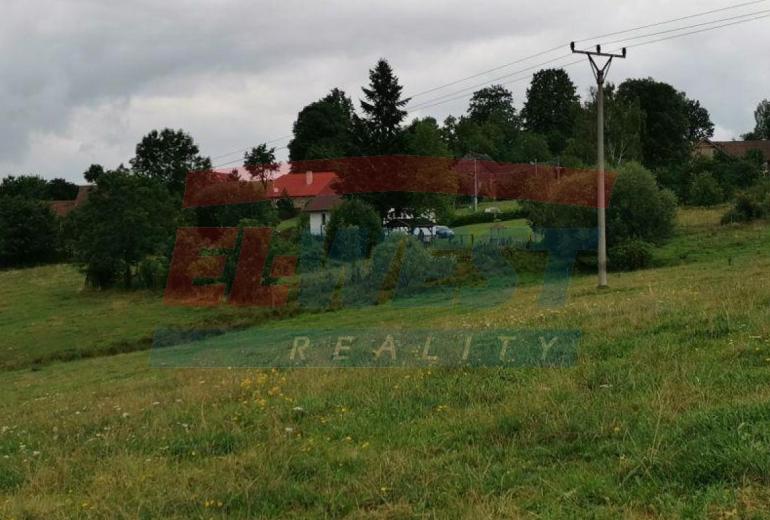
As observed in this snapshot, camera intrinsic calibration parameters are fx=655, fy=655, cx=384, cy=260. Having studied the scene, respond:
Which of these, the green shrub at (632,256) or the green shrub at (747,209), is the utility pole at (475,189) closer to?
the green shrub at (747,209)

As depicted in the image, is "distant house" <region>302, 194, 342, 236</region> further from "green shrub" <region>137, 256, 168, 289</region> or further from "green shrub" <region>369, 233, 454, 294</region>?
"green shrub" <region>369, 233, 454, 294</region>

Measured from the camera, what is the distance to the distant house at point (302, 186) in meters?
63.8

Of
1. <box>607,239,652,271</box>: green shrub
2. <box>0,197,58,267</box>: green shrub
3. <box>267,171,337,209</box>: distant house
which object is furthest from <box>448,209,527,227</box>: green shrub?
<box>0,197,58,267</box>: green shrub

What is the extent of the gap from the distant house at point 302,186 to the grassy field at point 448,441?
54.9 metres

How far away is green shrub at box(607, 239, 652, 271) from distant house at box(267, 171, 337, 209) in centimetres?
3223

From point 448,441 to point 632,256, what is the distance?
108ft

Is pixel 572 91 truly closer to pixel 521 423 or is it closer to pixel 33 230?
pixel 33 230

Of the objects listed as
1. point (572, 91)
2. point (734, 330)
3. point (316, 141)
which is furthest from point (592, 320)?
point (572, 91)

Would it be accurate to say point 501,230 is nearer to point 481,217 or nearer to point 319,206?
point 481,217

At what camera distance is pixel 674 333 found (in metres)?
8.27

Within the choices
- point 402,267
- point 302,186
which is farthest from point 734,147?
point 402,267

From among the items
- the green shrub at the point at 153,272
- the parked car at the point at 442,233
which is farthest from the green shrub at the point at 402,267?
the green shrub at the point at 153,272

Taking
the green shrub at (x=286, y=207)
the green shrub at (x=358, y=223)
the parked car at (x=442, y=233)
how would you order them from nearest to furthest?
the green shrub at (x=358, y=223) → the parked car at (x=442, y=233) → the green shrub at (x=286, y=207)

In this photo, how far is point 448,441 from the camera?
5.41 meters
